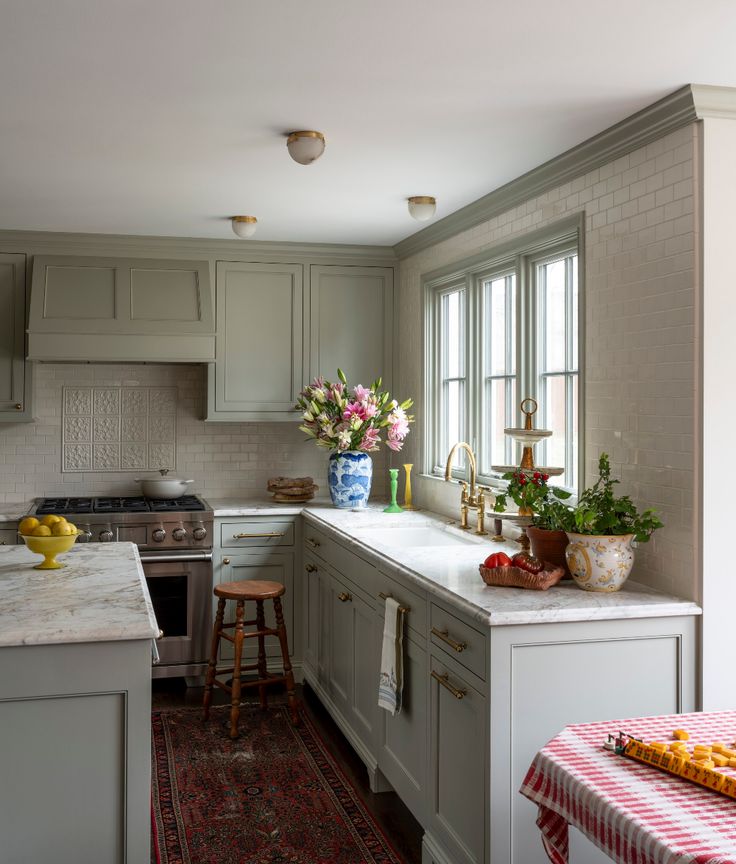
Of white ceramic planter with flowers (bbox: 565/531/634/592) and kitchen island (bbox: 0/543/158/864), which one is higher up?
white ceramic planter with flowers (bbox: 565/531/634/592)

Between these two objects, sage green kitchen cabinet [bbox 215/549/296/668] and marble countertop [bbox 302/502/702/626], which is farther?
sage green kitchen cabinet [bbox 215/549/296/668]

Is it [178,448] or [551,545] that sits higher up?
[178,448]

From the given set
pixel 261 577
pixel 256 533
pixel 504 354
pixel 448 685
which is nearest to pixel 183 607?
pixel 261 577

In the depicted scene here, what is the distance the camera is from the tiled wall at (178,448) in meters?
5.51

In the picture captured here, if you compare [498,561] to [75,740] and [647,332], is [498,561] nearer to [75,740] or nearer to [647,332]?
[647,332]

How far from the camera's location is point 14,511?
16.3 feet

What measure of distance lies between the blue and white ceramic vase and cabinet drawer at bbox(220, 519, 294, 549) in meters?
0.34

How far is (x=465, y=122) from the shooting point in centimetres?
317

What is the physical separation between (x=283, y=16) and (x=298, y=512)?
10.9 ft

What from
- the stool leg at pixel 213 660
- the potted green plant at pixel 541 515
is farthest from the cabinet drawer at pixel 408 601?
the stool leg at pixel 213 660

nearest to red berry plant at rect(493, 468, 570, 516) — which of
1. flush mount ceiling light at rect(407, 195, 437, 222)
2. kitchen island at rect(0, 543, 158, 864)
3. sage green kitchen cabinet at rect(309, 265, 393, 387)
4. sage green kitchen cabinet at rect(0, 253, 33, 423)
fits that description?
kitchen island at rect(0, 543, 158, 864)

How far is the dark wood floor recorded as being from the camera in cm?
329

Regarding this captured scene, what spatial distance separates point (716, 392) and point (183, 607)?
130 inches

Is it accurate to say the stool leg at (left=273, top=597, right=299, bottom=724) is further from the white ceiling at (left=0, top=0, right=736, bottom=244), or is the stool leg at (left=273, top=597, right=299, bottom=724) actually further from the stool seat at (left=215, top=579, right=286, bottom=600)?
the white ceiling at (left=0, top=0, right=736, bottom=244)
